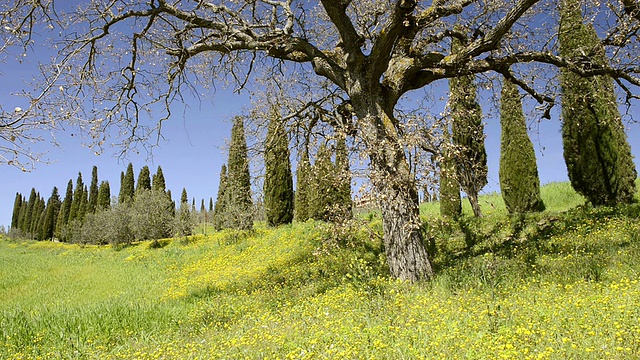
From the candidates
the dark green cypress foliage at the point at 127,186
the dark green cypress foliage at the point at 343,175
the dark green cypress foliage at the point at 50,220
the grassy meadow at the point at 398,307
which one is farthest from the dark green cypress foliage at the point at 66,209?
the dark green cypress foliage at the point at 343,175

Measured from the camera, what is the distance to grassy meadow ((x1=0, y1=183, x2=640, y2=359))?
3.96m

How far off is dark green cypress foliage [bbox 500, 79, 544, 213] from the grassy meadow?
5474 mm

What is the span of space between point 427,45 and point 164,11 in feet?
19.0

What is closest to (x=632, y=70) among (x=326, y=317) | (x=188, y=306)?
(x=326, y=317)

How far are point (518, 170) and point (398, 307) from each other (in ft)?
47.3

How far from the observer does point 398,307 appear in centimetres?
549

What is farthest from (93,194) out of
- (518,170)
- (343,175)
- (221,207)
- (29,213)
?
(343,175)

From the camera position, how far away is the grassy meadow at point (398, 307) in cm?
396

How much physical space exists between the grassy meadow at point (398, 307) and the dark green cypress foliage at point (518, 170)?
5474mm

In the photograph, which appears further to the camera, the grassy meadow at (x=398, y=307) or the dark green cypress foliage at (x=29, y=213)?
the dark green cypress foliage at (x=29, y=213)

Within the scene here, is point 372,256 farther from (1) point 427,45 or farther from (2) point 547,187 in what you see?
(2) point 547,187

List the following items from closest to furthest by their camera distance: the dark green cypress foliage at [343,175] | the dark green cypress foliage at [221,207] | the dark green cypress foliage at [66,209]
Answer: the dark green cypress foliage at [343,175], the dark green cypress foliage at [221,207], the dark green cypress foliage at [66,209]

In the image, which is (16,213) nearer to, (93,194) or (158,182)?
(93,194)

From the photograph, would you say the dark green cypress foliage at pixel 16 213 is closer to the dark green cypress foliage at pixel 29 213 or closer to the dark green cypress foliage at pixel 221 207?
the dark green cypress foliage at pixel 29 213
